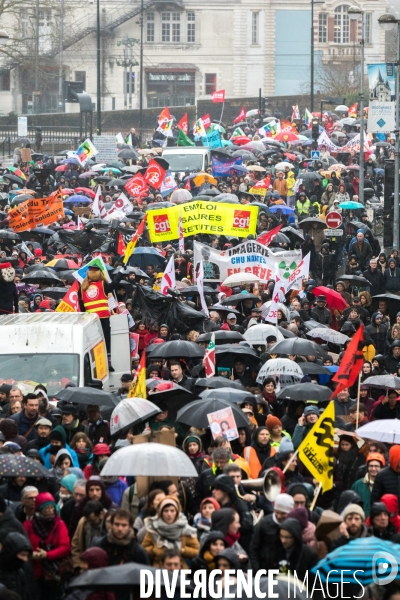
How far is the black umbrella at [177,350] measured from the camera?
14.9 m

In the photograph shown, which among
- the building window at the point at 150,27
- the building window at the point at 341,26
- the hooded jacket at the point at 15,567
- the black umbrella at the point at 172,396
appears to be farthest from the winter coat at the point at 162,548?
the building window at the point at 341,26

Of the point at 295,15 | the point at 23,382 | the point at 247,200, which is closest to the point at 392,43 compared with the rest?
the point at 295,15

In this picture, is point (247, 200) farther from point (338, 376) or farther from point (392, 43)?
point (392, 43)

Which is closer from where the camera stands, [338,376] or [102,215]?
[338,376]

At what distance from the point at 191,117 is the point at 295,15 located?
24.6 meters

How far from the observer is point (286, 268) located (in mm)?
19875

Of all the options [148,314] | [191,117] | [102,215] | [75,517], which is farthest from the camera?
[191,117]

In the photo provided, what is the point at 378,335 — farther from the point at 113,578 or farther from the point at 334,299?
the point at 113,578

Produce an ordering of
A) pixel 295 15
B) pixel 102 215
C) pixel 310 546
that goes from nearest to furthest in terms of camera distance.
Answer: pixel 310 546, pixel 102 215, pixel 295 15

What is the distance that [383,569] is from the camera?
25.6ft

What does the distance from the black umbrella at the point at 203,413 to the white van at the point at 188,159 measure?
87.5 ft

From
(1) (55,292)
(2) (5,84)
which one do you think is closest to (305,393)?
(1) (55,292)

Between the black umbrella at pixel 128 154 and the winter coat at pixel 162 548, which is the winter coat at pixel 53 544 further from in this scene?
the black umbrella at pixel 128 154

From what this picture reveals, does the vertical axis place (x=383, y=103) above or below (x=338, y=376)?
above
